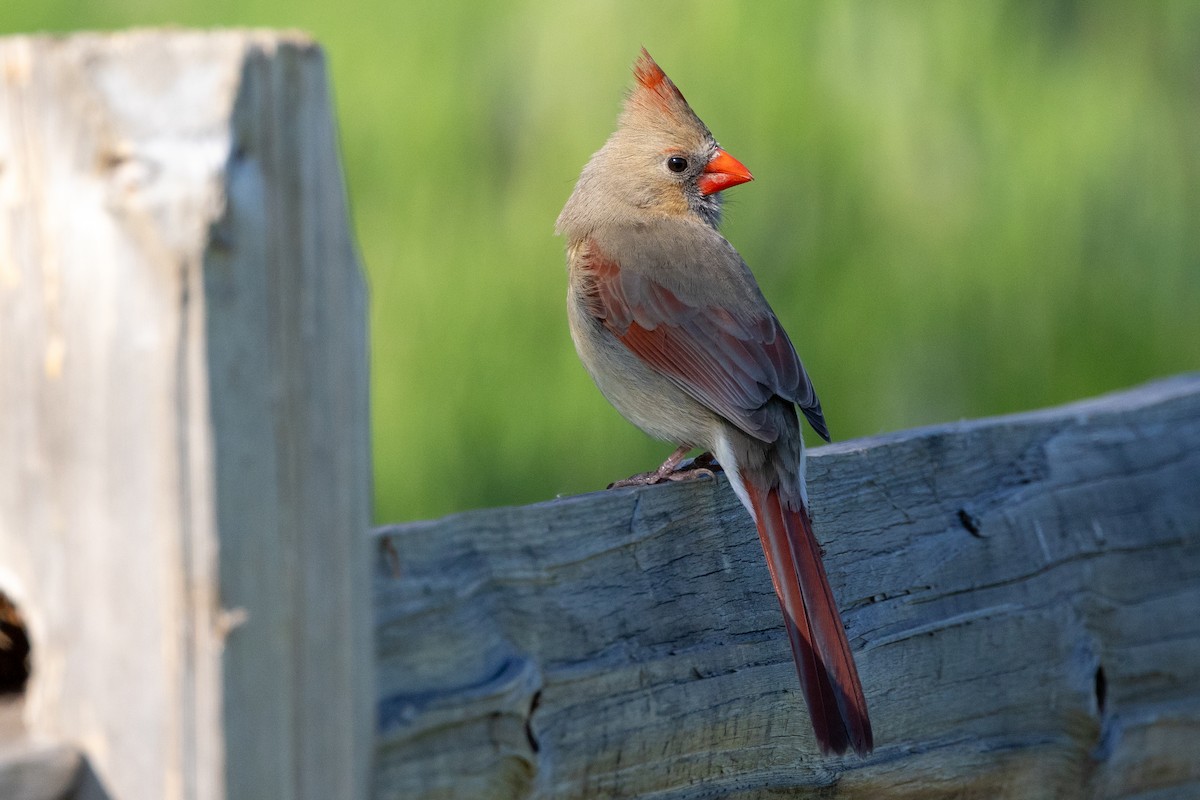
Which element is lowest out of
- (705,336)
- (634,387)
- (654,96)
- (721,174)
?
(634,387)

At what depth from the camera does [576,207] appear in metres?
3.96

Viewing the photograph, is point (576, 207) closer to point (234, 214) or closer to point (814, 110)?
point (814, 110)

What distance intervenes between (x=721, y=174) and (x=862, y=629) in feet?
6.74

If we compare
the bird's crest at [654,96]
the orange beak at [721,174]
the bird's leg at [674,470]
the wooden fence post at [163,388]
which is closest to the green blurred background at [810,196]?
the bird's crest at [654,96]

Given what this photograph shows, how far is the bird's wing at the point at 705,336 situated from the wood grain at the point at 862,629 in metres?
0.63

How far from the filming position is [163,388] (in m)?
1.10

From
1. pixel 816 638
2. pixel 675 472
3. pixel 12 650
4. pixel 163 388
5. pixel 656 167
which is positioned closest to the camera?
pixel 163 388

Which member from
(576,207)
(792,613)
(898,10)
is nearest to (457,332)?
(576,207)

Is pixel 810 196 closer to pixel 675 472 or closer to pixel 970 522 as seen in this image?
pixel 675 472

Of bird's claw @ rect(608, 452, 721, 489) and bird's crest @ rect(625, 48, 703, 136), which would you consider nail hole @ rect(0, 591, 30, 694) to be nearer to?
bird's claw @ rect(608, 452, 721, 489)

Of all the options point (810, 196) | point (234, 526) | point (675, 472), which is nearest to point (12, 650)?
point (234, 526)

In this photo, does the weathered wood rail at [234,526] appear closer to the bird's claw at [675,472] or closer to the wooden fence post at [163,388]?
the wooden fence post at [163,388]

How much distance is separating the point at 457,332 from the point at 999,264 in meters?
1.55

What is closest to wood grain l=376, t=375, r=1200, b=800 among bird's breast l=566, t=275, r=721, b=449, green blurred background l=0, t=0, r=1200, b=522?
bird's breast l=566, t=275, r=721, b=449
